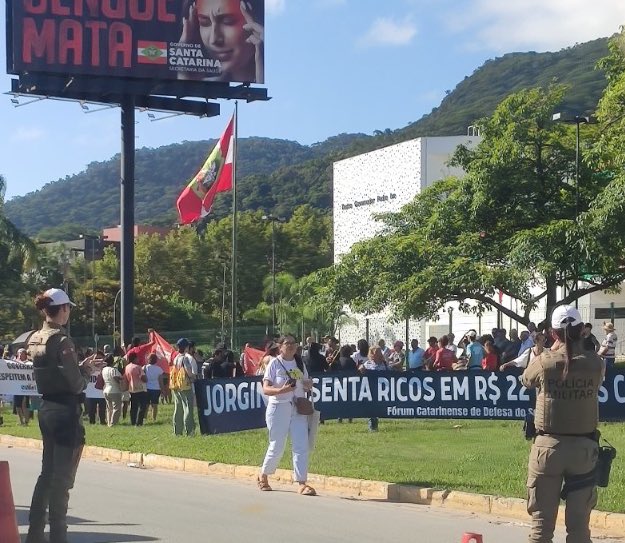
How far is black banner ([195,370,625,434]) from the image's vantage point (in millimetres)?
17609

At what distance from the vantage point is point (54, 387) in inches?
316

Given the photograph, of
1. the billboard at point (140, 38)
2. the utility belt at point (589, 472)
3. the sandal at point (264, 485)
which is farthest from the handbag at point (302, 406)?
the billboard at point (140, 38)

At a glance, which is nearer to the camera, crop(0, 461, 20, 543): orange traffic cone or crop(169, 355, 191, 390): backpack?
crop(0, 461, 20, 543): orange traffic cone

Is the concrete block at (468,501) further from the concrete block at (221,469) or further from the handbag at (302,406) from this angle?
the concrete block at (221,469)

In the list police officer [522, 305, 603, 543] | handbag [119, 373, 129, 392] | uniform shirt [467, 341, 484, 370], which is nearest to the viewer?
police officer [522, 305, 603, 543]

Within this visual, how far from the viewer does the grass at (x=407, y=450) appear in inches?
498

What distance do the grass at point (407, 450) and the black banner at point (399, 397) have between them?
0.28 m

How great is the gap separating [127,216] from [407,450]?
2007cm

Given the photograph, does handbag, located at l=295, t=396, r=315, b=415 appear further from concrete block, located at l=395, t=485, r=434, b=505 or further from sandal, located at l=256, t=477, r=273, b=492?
concrete block, located at l=395, t=485, r=434, b=505

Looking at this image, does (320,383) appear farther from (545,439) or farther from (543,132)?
(543,132)

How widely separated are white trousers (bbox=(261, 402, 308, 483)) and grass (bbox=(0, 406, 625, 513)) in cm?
94

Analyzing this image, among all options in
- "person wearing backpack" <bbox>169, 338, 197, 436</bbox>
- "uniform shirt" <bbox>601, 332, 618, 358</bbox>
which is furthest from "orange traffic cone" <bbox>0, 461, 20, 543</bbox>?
"uniform shirt" <bbox>601, 332, 618, 358</bbox>

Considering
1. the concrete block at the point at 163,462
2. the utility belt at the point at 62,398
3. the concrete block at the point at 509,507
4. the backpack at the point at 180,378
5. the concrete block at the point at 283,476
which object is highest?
the utility belt at the point at 62,398

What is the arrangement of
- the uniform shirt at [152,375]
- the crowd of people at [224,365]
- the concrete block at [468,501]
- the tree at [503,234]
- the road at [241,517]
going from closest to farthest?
the road at [241,517]
the concrete block at [468,501]
the crowd of people at [224,365]
the uniform shirt at [152,375]
the tree at [503,234]
